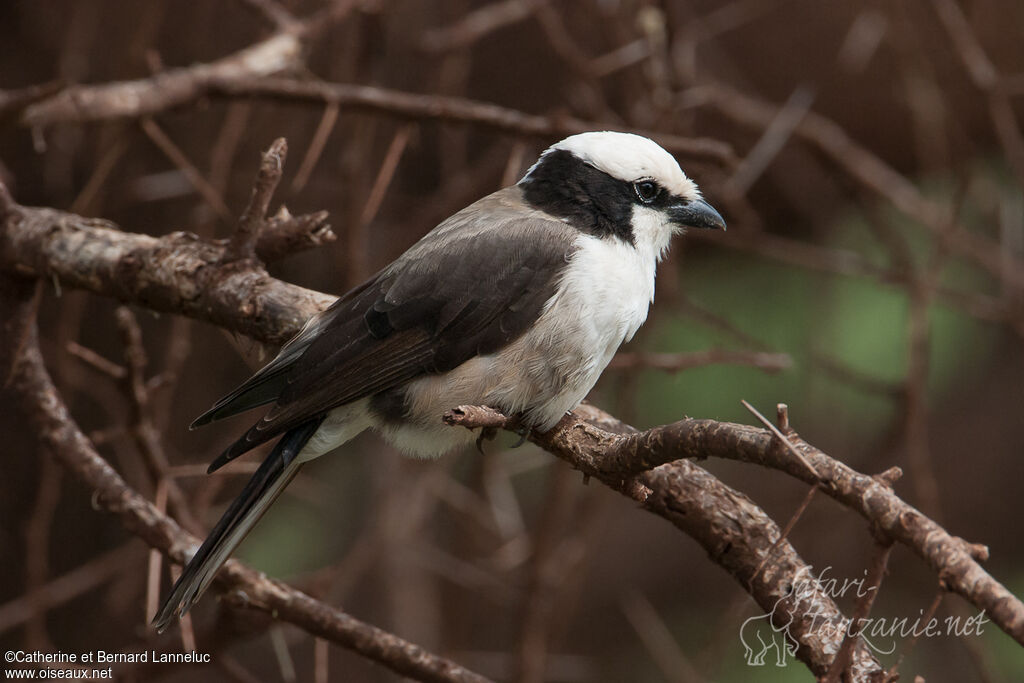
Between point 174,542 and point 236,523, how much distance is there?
0.14 m

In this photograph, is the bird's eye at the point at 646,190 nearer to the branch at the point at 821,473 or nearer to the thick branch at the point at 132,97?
the branch at the point at 821,473

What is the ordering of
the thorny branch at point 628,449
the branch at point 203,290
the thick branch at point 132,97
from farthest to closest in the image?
1. the thick branch at point 132,97
2. the branch at point 203,290
3. the thorny branch at point 628,449

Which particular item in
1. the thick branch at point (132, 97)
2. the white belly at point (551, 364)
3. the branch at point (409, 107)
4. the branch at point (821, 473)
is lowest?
the branch at point (821, 473)

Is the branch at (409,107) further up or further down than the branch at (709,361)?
further up

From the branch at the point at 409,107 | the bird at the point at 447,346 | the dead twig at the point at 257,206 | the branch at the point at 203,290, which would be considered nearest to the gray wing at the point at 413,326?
the bird at the point at 447,346

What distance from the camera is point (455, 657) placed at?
411 centimetres

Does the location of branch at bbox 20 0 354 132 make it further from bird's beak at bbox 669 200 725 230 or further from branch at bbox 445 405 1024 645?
branch at bbox 445 405 1024 645

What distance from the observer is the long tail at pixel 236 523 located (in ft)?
7.86

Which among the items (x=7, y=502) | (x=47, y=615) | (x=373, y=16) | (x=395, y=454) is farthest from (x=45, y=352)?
(x=373, y=16)

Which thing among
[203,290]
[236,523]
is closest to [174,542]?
[236,523]

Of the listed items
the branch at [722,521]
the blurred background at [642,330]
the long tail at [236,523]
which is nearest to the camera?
the branch at [722,521]

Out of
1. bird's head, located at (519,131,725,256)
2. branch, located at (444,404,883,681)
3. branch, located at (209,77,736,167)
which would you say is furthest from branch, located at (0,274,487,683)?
bird's head, located at (519,131,725,256)

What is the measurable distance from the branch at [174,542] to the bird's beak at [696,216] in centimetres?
139

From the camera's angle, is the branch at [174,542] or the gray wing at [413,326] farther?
the gray wing at [413,326]
